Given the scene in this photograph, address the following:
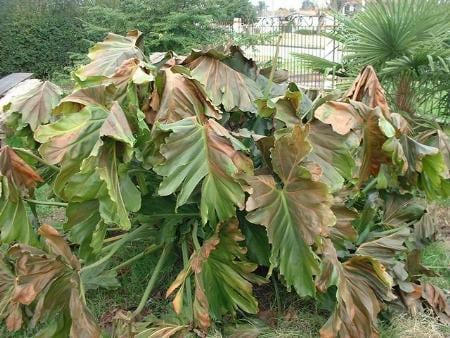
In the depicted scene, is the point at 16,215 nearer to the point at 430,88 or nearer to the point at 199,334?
the point at 199,334

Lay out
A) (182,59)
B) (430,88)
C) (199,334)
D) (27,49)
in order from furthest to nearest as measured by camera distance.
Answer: (27,49)
(430,88)
(182,59)
(199,334)

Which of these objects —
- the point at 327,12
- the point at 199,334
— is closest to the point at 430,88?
the point at 327,12

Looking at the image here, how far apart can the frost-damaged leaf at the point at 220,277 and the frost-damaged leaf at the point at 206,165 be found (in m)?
0.15

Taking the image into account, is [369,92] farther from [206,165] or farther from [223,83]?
[206,165]

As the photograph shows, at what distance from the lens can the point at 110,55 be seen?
137 inches

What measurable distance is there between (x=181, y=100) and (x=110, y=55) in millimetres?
921

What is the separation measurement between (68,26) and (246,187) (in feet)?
46.0

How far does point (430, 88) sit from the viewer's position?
452 cm

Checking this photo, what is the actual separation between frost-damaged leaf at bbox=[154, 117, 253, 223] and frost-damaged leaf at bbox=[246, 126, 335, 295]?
0.10 metres

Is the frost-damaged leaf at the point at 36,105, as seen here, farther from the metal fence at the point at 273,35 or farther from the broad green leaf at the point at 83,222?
the metal fence at the point at 273,35

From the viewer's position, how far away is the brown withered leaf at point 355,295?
2.69 m

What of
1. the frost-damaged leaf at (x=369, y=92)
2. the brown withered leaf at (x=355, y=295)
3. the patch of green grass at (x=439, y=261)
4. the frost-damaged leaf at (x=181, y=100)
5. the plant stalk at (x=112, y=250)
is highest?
the frost-damaged leaf at (x=181, y=100)

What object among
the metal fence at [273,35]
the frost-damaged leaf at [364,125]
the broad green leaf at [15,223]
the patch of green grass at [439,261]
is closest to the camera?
the frost-damaged leaf at [364,125]

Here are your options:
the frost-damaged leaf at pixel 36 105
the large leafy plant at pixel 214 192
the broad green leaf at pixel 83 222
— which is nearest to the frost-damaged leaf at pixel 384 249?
the large leafy plant at pixel 214 192
